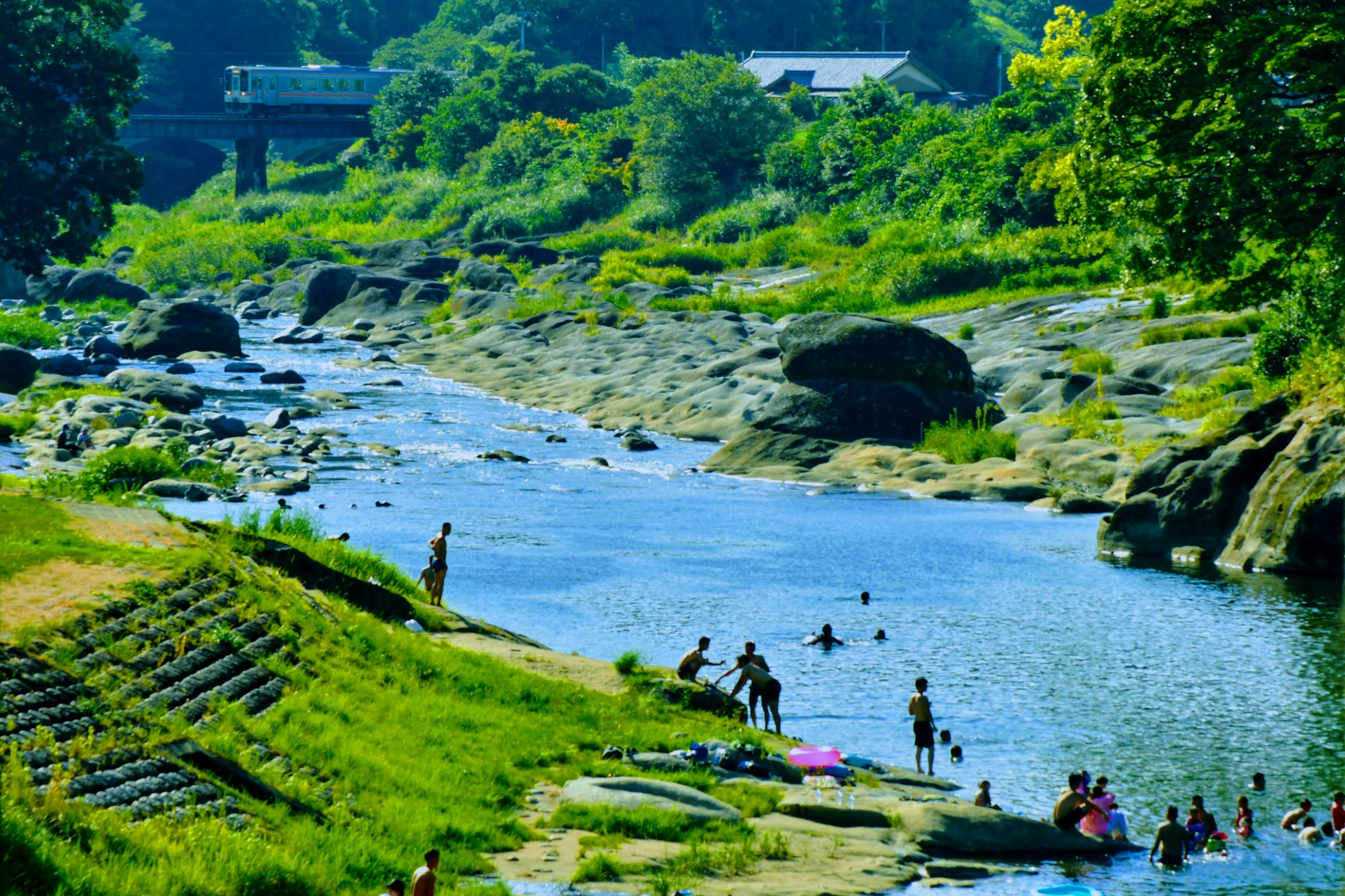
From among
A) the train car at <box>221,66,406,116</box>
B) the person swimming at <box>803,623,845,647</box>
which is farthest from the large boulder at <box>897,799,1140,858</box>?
the train car at <box>221,66,406,116</box>

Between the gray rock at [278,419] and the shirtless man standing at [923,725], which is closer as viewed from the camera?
the shirtless man standing at [923,725]

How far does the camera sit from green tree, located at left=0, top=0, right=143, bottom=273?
62.8 meters

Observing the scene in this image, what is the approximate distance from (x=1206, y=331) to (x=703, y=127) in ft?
169

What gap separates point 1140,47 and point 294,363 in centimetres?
4984

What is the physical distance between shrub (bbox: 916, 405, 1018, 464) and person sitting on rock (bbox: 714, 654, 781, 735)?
83.6 feet

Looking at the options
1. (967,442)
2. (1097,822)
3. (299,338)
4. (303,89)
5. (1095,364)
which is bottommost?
(1097,822)

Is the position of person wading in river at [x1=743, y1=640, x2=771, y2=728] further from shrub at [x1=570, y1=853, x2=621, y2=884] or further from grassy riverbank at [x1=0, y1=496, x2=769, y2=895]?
shrub at [x1=570, y1=853, x2=621, y2=884]

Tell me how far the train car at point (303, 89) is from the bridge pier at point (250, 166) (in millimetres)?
2597

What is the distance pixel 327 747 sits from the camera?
17.0m

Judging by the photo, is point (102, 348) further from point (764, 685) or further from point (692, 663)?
point (764, 685)

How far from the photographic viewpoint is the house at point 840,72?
12900 centimetres

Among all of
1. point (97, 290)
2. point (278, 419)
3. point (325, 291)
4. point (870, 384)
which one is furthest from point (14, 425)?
point (97, 290)

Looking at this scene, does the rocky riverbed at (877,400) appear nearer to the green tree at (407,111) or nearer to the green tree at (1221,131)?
the green tree at (1221,131)

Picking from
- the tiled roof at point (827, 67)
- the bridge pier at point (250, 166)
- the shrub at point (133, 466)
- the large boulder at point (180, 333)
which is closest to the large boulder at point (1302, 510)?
the shrub at point (133, 466)
